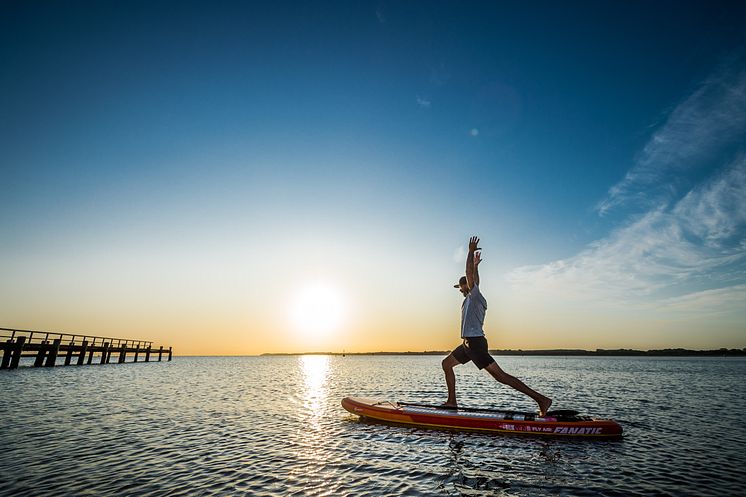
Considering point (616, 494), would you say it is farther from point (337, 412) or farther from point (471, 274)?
point (337, 412)

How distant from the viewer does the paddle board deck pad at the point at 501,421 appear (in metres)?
9.75

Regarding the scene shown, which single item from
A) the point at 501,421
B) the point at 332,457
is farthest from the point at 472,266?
the point at 332,457

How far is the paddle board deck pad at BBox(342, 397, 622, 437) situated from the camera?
9.75 m

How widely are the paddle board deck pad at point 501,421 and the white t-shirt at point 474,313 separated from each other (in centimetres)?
253

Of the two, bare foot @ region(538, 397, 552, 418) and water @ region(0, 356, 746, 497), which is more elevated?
bare foot @ region(538, 397, 552, 418)

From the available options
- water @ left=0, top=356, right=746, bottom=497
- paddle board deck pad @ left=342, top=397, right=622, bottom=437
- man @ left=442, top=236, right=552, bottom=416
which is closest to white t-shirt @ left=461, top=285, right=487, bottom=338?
man @ left=442, top=236, right=552, bottom=416

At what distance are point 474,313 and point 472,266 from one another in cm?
130

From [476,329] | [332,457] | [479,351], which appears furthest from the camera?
[476,329]

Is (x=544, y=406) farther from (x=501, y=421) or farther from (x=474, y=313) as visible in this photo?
(x=474, y=313)

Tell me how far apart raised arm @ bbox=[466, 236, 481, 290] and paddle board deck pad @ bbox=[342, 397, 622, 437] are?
153 inches

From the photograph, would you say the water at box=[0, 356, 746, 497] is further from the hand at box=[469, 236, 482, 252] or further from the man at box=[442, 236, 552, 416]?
the hand at box=[469, 236, 482, 252]

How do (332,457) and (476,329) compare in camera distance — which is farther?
(476,329)

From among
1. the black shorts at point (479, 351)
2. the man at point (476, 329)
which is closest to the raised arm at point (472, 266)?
the man at point (476, 329)

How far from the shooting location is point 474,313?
9.93 m
